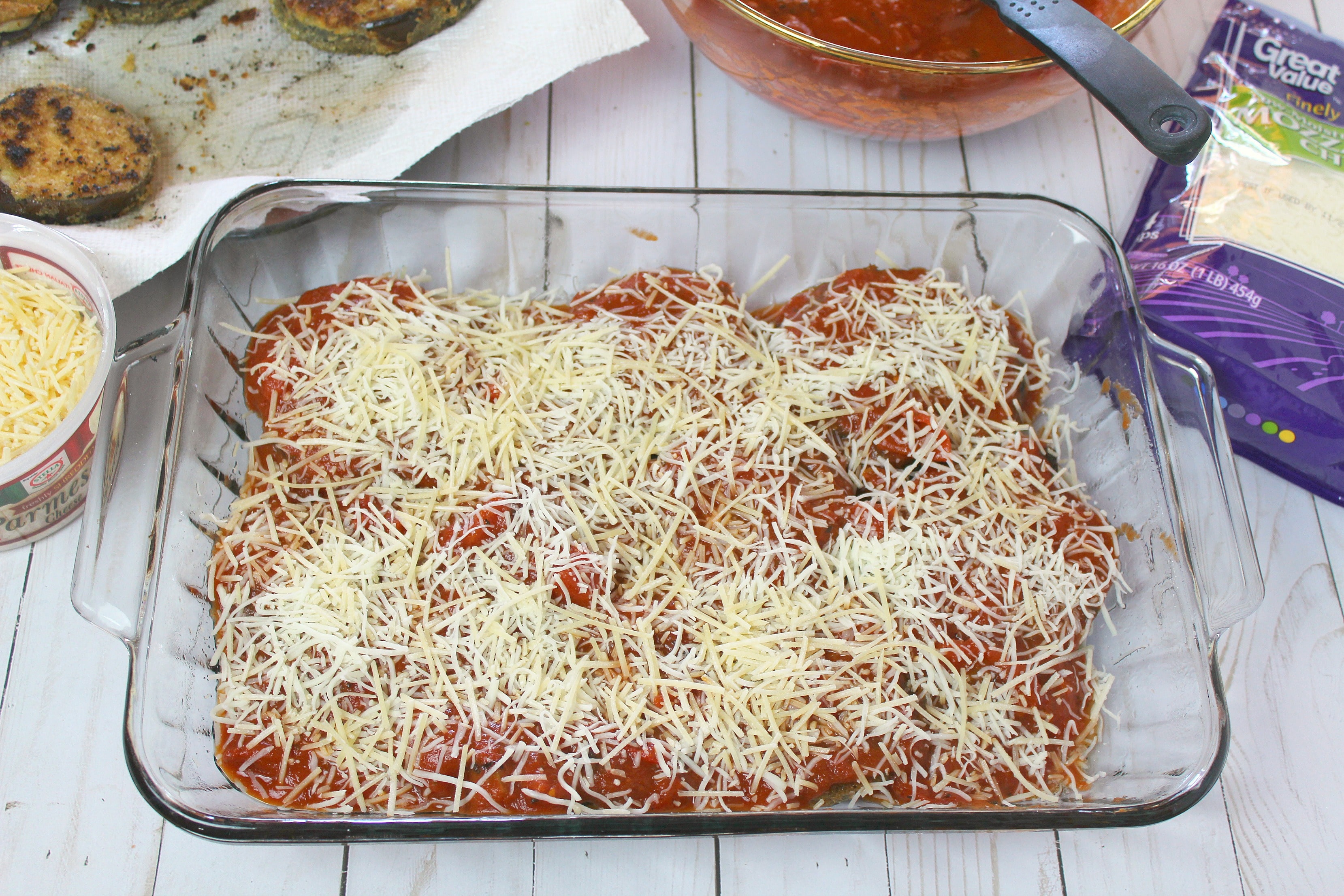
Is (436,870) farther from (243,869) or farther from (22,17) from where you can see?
(22,17)

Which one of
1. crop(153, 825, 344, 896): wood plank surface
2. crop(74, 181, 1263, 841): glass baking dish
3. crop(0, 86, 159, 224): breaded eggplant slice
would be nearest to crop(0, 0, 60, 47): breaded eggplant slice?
crop(0, 86, 159, 224): breaded eggplant slice

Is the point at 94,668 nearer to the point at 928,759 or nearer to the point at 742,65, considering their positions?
the point at 928,759

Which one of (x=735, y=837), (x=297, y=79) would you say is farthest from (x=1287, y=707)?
(x=297, y=79)

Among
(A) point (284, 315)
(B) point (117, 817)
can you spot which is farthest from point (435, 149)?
(B) point (117, 817)

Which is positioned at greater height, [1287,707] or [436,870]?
[1287,707]

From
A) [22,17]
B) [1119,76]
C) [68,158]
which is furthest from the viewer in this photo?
[22,17]

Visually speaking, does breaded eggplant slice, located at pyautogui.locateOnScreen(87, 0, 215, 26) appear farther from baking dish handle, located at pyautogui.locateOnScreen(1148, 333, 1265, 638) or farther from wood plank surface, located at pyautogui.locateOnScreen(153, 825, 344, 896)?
baking dish handle, located at pyautogui.locateOnScreen(1148, 333, 1265, 638)
